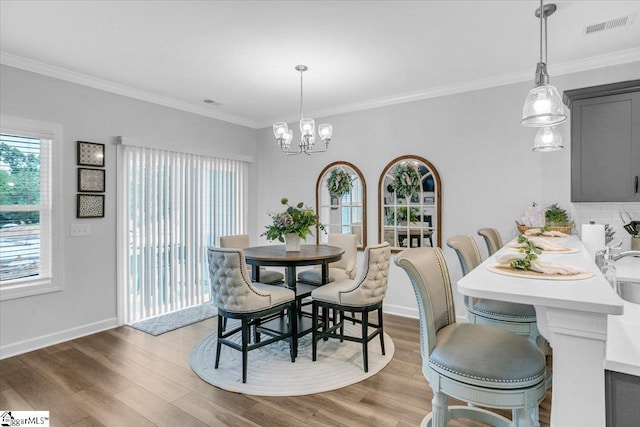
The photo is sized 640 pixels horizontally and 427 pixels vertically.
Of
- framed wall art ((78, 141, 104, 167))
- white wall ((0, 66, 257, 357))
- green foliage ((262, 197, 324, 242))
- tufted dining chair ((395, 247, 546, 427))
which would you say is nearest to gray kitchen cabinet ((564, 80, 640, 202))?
tufted dining chair ((395, 247, 546, 427))

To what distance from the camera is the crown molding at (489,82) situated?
316 centimetres

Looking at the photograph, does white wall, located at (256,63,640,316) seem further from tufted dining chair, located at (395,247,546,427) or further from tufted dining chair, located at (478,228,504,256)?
tufted dining chair, located at (395,247,546,427)

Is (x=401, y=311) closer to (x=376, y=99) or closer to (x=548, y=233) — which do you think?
(x=548, y=233)

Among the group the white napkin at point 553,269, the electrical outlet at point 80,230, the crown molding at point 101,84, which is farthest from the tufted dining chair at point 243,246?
the white napkin at point 553,269

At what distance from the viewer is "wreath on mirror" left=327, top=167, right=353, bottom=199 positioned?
4.82 metres

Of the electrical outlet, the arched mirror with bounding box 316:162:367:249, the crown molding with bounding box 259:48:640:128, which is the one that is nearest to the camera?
the crown molding with bounding box 259:48:640:128

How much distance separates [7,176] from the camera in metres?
3.25

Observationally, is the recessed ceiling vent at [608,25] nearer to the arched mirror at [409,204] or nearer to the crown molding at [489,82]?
the crown molding at [489,82]

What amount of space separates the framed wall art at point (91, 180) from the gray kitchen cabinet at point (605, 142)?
4.74m

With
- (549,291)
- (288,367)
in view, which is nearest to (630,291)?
(549,291)

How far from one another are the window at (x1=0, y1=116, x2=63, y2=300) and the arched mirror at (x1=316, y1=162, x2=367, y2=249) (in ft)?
10.1

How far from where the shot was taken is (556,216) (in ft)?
10.9

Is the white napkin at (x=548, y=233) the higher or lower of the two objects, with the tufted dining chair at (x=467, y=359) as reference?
higher

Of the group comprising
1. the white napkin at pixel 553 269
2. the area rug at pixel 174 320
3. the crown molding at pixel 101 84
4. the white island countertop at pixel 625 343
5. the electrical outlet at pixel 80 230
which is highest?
the crown molding at pixel 101 84
